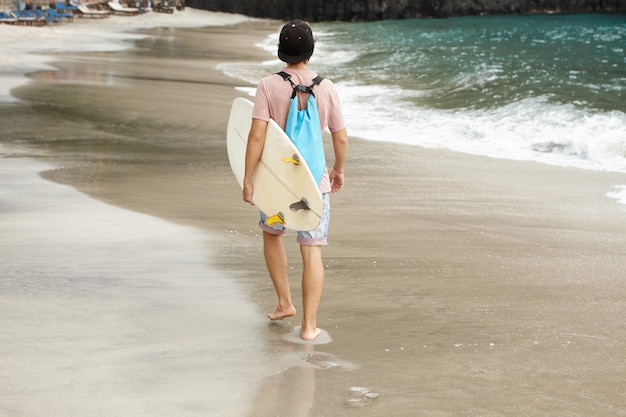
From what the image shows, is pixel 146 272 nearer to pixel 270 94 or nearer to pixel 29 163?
pixel 270 94

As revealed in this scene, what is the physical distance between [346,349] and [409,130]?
28.0ft

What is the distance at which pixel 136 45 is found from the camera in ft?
97.8

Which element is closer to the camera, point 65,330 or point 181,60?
point 65,330

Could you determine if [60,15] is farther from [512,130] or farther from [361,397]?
[361,397]

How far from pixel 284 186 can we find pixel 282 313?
0.66m

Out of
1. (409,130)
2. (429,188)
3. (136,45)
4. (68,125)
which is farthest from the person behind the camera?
(136,45)

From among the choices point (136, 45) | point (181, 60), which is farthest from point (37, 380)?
point (136, 45)

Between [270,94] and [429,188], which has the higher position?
[270,94]

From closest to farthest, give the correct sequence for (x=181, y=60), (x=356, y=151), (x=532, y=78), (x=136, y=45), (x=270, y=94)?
(x=270, y=94) < (x=356, y=151) < (x=532, y=78) < (x=181, y=60) < (x=136, y=45)

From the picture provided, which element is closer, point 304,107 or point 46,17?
point 304,107

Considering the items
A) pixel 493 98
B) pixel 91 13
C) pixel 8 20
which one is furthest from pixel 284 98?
pixel 91 13

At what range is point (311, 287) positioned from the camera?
416cm

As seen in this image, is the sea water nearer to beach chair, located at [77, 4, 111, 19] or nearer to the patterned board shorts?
the patterned board shorts

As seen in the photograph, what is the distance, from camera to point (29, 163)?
8148 mm
